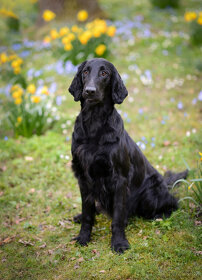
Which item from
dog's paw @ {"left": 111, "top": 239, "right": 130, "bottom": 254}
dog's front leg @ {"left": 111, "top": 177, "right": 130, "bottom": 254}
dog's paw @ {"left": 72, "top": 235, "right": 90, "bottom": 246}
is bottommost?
dog's paw @ {"left": 72, "top": 235, "right": 90, "bottom": 246}

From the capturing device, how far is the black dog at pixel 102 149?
2.65 m

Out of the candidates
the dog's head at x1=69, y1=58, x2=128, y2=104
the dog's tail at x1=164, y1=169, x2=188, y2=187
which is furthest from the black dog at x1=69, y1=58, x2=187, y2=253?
the dog's tail at x1=164, y1=169, x2=188, y2=187

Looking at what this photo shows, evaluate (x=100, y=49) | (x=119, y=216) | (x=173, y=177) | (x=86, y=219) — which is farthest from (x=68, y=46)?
(x=119, y=216)

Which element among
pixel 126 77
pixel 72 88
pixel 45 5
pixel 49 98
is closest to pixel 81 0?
pixel 45 5

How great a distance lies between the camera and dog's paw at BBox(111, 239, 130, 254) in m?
2.72

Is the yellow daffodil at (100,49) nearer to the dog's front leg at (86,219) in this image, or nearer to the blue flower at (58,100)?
the blue flower at (58,100)

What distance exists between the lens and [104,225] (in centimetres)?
327

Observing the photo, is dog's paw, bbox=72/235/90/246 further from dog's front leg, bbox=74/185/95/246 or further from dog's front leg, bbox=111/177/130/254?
dog's front leg, bbox=111/177/130/254

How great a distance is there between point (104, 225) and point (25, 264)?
0.96 meters

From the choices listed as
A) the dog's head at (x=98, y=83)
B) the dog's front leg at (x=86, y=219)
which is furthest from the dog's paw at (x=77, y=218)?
the dog's head at (x=98, y=83)

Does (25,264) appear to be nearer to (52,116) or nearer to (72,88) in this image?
(72,88)

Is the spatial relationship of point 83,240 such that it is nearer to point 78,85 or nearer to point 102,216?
point 102,216

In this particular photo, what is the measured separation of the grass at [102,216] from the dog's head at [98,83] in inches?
41.0

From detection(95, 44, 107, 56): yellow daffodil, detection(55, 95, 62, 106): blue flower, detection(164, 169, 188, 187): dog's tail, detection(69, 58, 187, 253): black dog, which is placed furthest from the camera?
detection(95, 44, 107, 56): yellow daffodil
